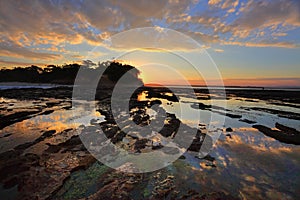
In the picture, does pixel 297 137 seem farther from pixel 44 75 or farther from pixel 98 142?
pixel 44 75

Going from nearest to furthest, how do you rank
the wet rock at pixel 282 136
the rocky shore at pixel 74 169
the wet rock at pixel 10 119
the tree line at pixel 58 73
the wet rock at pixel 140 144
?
the rocky shore at pixel 74 169
the wet rock at pixel 140 144
the wet rock at pixel 282 136
the wet rock at pixel 10 119
the tree line at pixel 58 73

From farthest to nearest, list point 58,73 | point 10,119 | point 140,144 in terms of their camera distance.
Result: point 58,73 → point 10,119 → point 140,144

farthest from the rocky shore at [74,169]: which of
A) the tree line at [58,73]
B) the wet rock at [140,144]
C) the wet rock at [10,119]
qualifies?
the tree line at [58,73]

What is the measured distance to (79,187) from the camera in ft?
20.0

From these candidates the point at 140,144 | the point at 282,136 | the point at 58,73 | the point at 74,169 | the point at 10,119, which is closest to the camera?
the point at 74,169

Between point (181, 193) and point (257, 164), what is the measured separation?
16.4ft

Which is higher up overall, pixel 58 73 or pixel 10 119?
pixel 58 73

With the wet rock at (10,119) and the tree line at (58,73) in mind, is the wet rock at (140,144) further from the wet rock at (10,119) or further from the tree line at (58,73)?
the tree line at (58,73)

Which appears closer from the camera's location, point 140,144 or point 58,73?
point 140,144

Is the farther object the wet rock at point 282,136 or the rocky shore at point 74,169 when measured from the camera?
the wet rock at point 282,136

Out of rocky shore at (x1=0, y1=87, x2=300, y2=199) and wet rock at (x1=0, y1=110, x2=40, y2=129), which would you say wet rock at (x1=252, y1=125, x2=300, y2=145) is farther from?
wet rock at (x1=0, y1=110, x2=40, y2=129)

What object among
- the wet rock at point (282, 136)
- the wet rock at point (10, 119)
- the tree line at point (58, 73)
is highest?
the tree line at point (58, 73)

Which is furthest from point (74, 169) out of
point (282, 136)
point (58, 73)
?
point (58, 73)

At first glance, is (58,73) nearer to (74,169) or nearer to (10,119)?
(10,119)
